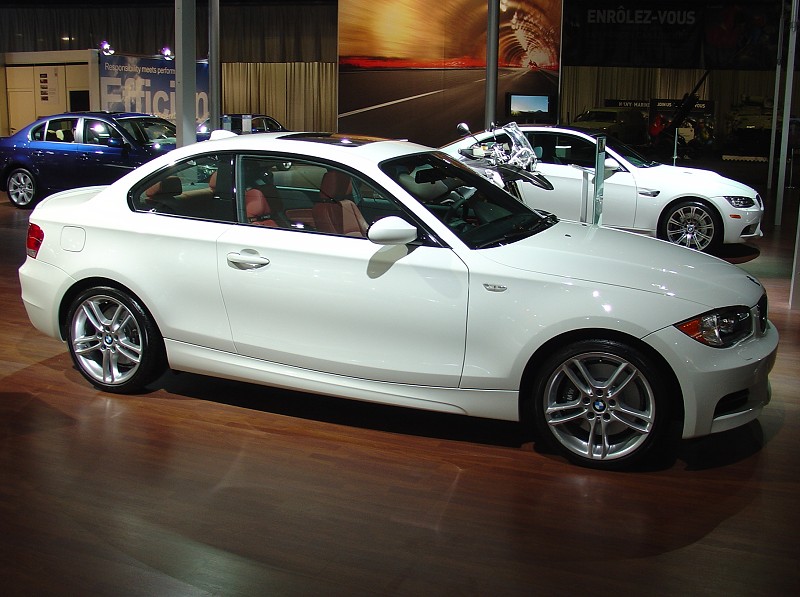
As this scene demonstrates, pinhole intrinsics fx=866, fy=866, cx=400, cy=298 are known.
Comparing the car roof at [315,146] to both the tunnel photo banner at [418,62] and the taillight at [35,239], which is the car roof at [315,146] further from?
the tunnel photo banner at [418,62]

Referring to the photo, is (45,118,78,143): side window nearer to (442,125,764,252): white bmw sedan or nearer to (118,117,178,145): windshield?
(118,117,178,145): windshield

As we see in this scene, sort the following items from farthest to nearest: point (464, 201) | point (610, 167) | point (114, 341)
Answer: point (610, 167) < point (114, 341) < point (464, 201)

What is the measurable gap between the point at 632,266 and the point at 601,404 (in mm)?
674

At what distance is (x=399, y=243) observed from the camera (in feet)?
13.5

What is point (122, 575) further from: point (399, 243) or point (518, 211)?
point (518, 211)

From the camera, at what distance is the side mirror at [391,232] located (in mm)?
4031

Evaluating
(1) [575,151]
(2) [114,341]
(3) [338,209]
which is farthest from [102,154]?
(3) [338,209]

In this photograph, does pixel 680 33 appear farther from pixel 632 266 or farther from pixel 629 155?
pixel 632 266

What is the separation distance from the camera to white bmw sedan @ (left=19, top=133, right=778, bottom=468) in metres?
3.90

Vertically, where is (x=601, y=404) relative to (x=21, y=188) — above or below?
below

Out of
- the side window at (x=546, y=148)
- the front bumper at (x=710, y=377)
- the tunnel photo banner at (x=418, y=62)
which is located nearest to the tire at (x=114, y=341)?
the front bumper at (x=710, y=377)

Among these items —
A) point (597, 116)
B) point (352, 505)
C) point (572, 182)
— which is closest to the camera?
point (352, 505)

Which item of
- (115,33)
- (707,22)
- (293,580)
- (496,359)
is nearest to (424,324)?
(496,359)

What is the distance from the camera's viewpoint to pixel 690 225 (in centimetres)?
1023
